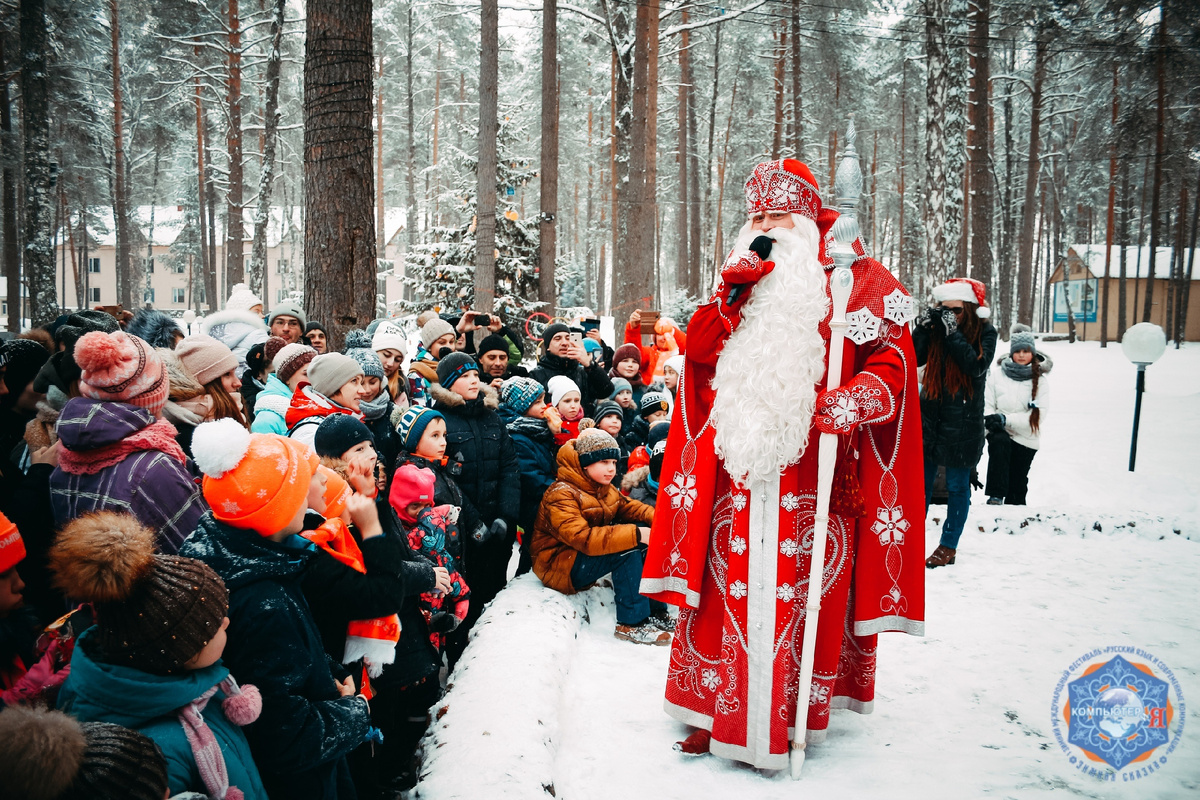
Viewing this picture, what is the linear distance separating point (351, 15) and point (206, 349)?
10.6 ft

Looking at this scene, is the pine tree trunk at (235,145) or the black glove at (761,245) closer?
the black glove at (761,245)

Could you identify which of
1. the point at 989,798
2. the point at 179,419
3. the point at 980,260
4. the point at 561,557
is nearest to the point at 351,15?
the point at 179,419

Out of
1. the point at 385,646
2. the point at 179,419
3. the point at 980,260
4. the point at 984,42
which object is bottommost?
the point at 385,646

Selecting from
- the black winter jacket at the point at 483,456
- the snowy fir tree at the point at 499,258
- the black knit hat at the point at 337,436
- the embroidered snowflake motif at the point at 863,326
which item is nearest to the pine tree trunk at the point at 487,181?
the snowy fir tree at the point at 499,258

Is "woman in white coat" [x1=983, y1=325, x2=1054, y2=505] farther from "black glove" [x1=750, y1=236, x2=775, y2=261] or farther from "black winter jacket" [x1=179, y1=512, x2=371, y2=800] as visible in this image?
"black winter jacket" [x1=179, y1=512, x2=371, y2=800]

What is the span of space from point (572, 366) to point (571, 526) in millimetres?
2559

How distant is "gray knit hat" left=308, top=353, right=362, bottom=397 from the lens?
3.98 m

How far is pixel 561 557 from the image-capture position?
450cm

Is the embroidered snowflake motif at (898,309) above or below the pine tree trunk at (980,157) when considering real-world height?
below

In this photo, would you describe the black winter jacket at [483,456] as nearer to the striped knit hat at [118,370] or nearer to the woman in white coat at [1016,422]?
the striped knit hat at [118,370]

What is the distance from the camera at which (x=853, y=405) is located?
9.45ft

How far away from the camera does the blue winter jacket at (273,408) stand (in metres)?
3.89

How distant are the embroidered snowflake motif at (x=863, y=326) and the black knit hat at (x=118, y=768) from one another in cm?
276

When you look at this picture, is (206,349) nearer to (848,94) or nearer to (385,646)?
(385,646)
